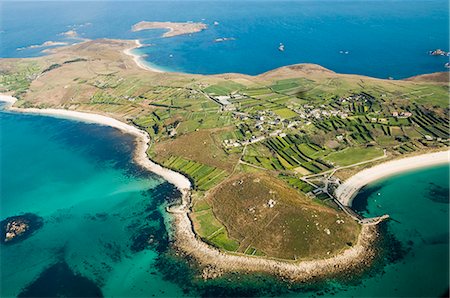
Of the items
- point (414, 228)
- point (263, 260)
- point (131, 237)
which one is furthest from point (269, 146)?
point (131, 237)

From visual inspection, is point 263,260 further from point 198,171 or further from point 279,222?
point 198,171

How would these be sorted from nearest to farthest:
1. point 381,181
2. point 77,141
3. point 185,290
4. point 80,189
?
point 185,290 < point 381,181 < point 80,189 < point 77,141

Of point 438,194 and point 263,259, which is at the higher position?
point 438,194

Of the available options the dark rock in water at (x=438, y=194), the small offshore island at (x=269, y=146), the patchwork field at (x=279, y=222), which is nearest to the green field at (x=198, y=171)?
the small offshore island at (x=269, y=146)

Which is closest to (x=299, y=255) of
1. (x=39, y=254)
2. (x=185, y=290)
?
(x=185, y=290)

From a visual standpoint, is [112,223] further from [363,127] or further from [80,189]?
[363,127]

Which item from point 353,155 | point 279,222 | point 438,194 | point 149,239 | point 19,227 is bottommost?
point 19,227
